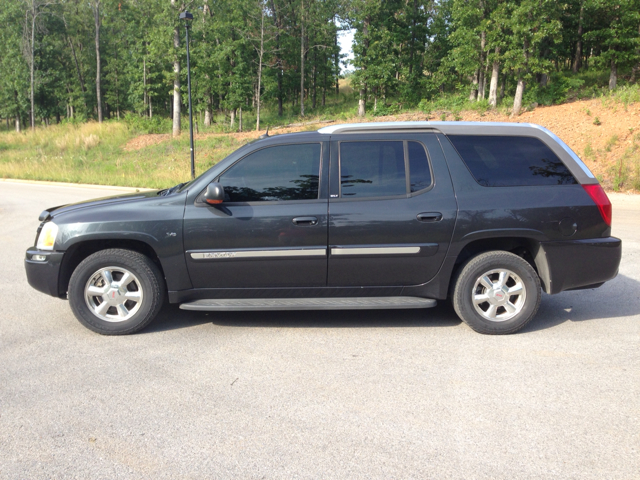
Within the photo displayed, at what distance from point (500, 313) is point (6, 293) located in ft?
18.3

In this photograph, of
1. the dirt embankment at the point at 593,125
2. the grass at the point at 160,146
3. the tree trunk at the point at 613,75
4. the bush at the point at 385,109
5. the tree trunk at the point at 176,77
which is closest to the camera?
the dirt embankment at the point at 593,125

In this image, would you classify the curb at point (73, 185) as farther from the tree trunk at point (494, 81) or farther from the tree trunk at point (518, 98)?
the tree trunk at point (494, 81)

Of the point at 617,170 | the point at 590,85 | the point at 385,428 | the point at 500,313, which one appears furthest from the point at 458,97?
the point at 385,428

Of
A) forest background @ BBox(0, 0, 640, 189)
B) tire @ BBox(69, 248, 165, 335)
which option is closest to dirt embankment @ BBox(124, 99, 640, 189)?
forest background @ BBox(0, 0, 640, 189)

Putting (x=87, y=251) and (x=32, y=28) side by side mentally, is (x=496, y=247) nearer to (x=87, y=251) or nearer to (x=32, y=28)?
(x=87, y=251)

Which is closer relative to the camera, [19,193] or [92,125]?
[19,193]

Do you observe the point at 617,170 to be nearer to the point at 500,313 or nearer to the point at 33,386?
the point at 500,313

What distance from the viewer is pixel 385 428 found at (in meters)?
3.24

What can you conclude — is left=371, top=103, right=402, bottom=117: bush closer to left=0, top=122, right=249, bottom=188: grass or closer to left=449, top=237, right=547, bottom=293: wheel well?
left=0, top=122, right=249, bottom=188: grass

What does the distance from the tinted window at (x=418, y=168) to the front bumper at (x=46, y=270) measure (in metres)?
3.30

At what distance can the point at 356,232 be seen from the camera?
4.69 m

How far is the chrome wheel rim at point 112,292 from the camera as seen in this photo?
15.8 ft

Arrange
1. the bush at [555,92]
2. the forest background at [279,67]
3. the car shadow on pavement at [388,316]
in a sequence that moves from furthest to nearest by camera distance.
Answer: the bush at [555,92], the forest background at [279,67], the car shadow on pavement at [388,316]

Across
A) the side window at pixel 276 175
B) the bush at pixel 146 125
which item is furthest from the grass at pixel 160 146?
the side window at pixel 276 175
